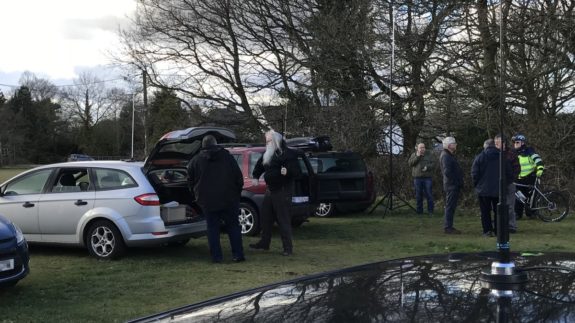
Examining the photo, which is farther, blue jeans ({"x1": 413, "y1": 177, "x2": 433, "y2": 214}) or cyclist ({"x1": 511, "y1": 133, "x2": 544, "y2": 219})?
blue jeans ({"x1": 413, "y1": 177, "x2": 433, "y2": 214})

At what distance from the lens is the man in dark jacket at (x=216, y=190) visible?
7949 millimetres

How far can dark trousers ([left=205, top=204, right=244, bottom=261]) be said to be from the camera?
8055 mm

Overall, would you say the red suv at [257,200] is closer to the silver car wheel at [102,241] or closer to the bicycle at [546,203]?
the silver car wheel at [102,241]

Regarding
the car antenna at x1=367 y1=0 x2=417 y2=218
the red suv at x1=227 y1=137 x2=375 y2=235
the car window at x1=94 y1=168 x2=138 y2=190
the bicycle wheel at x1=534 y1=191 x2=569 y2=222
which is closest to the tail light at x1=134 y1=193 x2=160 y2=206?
the car window at x1=94 y1=168 x2=138 y2=190

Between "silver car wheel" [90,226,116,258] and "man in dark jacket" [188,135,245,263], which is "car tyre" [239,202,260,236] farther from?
"silver car wheel" [90,226,116,258]

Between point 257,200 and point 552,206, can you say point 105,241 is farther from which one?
point 552,206

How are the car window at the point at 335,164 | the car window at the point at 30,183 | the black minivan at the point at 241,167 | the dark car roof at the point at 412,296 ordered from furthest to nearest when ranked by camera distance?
the car window at the point at 335,164 → the black minivan at the point at 241,167 → the car window at the point at 30,183 → the dark car roof at the point at 412,296

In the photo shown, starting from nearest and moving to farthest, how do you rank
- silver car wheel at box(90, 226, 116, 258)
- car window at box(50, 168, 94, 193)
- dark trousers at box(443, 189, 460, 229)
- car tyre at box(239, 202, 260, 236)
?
1. silver car wheel at box(90, 226, 116, 258)
2. car window at box(50, 168, 94, 193)
3. car tyre at box(239, 202, 260, 236)
4. dark trousers at box(443, 189, 460, 229)

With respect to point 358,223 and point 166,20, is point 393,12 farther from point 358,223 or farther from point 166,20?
point 166,20

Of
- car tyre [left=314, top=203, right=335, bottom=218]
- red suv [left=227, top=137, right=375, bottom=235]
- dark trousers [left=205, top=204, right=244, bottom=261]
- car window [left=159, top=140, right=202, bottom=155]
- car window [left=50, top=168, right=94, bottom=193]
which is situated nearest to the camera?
dark trousers [left=205, top=204, right=244, bottom=261]

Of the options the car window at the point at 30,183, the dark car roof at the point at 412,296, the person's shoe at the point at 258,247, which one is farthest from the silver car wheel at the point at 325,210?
the dark car roof at the point at 412,296

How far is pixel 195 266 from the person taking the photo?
7945 mm

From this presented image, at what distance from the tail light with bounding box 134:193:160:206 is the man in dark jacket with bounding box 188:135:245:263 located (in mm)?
558

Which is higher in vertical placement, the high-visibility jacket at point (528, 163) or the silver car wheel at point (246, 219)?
the high-visibility jacket at point (528, 163)
